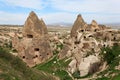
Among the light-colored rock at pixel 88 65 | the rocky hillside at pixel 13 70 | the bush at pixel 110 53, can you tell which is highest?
the rocky hillside at pixel 13 70

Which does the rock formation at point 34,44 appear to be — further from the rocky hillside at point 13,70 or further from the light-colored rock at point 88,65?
the rocky hillside at point 13,70

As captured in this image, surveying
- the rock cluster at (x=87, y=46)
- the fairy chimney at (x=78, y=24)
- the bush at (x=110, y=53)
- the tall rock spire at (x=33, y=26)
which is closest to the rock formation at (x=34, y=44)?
the tall rock spire at (x=33, y=26)

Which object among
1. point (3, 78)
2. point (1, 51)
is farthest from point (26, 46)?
point (3, 78)

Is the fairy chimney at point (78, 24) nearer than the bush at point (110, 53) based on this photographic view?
No

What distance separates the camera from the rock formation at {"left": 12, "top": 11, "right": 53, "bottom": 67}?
60.9 metres

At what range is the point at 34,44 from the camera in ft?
200

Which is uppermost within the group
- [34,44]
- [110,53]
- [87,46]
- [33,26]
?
[33,26]

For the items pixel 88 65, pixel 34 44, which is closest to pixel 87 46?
pixel 88 65

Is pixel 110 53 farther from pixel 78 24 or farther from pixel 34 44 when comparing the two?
pixel 34 44

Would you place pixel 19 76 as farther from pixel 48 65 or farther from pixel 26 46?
pixel 26 46

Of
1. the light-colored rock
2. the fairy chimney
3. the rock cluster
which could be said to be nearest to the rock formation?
the rock cluster

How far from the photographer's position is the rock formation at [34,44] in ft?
200

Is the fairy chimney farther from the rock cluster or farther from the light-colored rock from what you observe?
the light-colored rock

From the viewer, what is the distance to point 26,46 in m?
61.2
